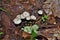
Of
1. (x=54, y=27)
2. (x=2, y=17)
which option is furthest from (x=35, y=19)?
(x=2, y=17)

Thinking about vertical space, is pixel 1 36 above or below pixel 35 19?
below

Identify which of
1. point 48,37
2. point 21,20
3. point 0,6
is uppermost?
point 0,6

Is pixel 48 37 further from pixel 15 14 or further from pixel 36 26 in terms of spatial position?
pixel 15 14

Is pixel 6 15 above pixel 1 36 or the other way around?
above

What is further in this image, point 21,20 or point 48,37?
point 21,20

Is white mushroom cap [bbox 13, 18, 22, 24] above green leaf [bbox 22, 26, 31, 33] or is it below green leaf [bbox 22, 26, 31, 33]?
above

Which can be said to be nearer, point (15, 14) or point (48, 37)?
point (48, 37)

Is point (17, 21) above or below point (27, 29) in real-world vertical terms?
above

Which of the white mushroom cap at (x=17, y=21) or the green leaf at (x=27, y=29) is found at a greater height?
the white mushroom cap at (x=17, y=21)

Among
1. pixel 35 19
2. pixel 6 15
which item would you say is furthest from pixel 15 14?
pixel 35 19
